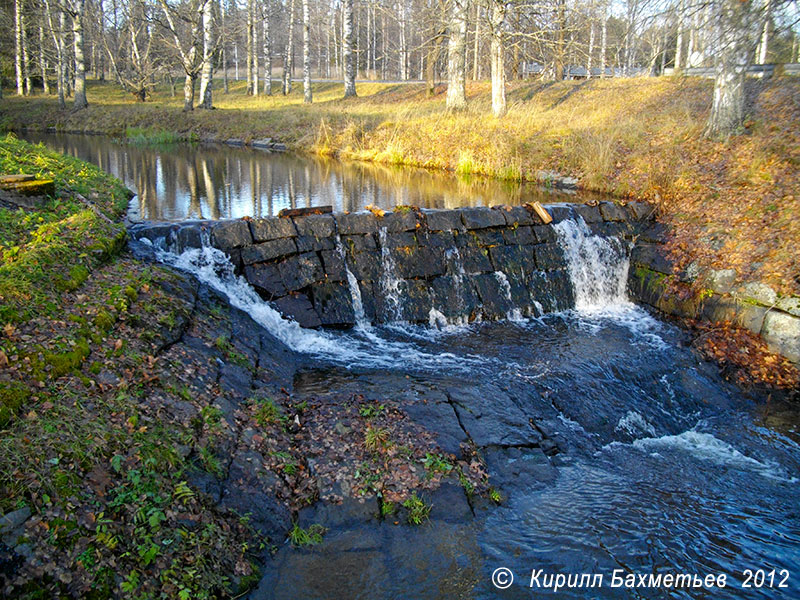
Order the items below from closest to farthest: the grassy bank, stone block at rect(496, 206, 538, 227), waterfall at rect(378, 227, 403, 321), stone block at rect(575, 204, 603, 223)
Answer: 1. waterfall at rect(378, 227, 403, 321)
2. the grassy bank
3. stone block at rect(496, 206, 538, 227)
4. stone block at rect(575, 204, 603, 223)

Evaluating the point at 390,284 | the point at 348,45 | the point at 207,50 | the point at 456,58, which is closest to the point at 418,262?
the point at 390,284

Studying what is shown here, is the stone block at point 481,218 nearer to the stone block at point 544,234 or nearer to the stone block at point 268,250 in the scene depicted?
the stone block at point 544,234

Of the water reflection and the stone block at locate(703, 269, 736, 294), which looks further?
the water reflection

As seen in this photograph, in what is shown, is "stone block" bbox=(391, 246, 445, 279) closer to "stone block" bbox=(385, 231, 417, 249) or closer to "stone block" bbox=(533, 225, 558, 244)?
"stone block" bbox=(385, 231, 417, 249)

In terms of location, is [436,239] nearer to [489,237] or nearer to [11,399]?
[489,237]

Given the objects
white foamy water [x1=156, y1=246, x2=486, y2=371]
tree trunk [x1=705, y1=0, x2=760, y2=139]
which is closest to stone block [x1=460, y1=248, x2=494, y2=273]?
white foamy water [x1=156, y1=246, x2=486, y2=371]

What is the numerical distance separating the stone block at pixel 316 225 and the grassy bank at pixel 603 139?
5.72 meters

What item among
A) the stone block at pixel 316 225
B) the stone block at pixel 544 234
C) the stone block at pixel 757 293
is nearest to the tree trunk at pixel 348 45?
the stone block at pixel 544 234

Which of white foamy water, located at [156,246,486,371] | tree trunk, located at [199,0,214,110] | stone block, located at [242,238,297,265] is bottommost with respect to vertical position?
white foamy water, located at [156,246,486,371]

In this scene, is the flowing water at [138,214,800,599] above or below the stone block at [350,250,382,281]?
below

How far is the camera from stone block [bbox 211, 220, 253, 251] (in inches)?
313

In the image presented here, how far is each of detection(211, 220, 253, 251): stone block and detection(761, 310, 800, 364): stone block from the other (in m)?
7.18

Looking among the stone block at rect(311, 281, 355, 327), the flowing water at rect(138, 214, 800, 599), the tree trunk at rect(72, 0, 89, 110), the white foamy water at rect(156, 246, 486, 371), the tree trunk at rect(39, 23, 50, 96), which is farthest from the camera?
the tree trunk at rect(39, 23, 50, 96)

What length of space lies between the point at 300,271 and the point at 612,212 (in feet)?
19.5
